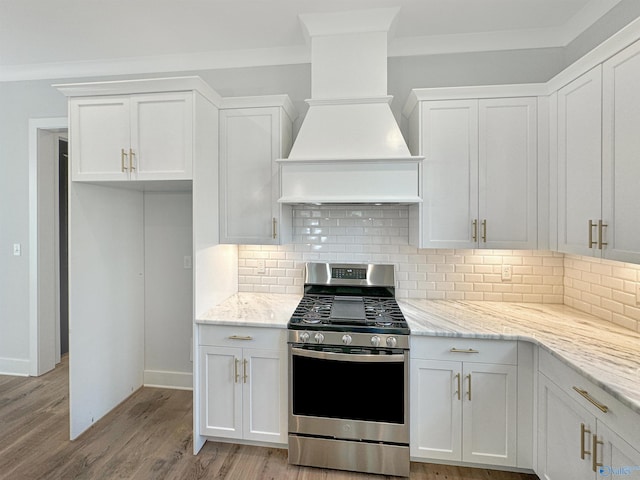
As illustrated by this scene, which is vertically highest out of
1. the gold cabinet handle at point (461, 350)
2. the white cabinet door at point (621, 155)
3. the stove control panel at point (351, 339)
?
the white cabinet door at point (621, 155)

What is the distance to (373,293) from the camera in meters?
2.59

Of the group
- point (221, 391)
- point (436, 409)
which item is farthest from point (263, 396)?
point (436, 409)

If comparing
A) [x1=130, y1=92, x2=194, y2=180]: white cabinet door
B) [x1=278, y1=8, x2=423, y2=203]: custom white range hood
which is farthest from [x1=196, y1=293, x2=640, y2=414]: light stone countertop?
[x1=130, y1=92, x2=194, y2=180]: white cabinet door

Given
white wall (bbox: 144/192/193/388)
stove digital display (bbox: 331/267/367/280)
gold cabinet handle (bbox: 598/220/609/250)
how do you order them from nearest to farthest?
1. gold cabinet handle (bbox: 598/220/609/250)
2. stove digital display (bbox: 331/267/367/280)
3. white wall (bbox: 144/192/193/388)

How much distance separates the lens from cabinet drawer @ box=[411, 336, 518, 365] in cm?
184

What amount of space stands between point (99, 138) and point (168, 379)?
212 centimetres

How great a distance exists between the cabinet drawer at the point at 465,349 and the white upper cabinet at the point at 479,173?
2.14 feet

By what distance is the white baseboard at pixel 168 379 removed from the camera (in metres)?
2.97

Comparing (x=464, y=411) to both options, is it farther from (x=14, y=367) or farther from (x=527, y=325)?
(x=14, y=367)

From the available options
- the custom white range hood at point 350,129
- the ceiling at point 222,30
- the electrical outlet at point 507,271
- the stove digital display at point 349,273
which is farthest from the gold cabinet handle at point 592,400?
the ceiling at point 222,30

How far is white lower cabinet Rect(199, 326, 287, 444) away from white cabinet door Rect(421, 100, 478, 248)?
4.29 ft

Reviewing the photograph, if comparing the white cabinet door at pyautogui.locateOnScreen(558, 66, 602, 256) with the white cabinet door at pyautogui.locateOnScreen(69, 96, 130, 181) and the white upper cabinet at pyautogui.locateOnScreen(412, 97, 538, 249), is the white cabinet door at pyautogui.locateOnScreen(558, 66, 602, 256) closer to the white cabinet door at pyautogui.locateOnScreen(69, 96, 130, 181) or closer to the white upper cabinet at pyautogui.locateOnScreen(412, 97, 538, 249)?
the white upper cabinet at pyautogui.locateOnScreen(412, 97, 538, 249)

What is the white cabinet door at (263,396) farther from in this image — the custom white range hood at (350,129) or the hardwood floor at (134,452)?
the custom white range hood at (350,129)

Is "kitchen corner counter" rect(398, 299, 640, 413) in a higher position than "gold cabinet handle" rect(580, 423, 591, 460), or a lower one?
higher
